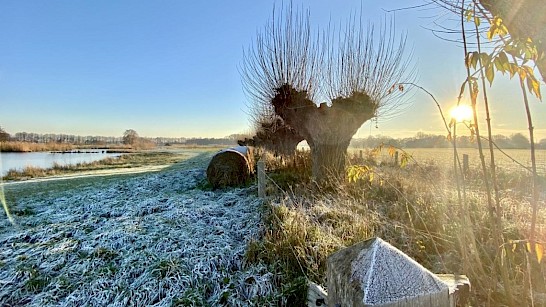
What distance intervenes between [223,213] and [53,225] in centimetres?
320

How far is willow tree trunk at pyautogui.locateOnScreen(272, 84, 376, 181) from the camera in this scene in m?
8.01

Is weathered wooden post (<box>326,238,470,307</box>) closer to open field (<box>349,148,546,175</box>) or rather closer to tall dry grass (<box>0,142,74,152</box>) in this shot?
open field (<box>349,148,546,175</box>)

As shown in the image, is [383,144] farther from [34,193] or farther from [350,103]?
[34,193]

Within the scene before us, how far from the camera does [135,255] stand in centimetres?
418

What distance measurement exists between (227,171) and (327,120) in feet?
10.8

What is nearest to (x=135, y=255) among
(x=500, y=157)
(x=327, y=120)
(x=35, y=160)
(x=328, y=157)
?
(x=328, y=157)

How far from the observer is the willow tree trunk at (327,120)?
801cm

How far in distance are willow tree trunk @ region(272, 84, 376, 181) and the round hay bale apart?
2.14 meters

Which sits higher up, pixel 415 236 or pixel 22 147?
pixel 22 147

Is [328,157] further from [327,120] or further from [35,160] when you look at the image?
[35,160]

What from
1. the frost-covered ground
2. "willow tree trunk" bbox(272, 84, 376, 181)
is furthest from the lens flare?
"willow tree trunk" bbox(272, 84, 376, 181)

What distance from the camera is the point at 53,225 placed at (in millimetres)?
5621

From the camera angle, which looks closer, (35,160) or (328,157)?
Answer: (328,157)

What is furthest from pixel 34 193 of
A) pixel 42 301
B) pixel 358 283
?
pixel 358 283
